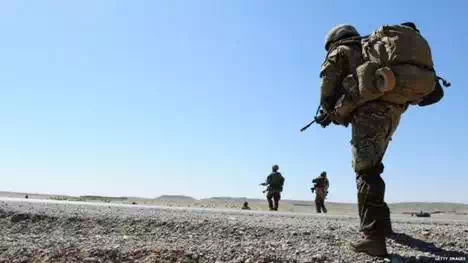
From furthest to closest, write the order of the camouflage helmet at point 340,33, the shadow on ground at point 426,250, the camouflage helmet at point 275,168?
1. the camouflage helmet at point 275,168
2. the camouflage helmet at point 340,33
3. the shadow on ground at point 426,250

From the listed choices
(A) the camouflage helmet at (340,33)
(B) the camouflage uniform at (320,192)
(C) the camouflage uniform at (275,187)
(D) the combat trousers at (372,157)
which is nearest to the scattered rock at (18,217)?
(A) the camouflage helmet at (340,33)

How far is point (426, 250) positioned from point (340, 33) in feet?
7.42

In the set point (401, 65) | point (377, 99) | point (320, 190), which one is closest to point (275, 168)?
point (320, 190)

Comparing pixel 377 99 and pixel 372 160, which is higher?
pixel 377 99

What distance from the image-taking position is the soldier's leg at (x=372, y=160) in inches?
177

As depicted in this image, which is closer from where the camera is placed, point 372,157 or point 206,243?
point 372,157

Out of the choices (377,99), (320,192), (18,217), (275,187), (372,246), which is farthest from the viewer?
(275,187)

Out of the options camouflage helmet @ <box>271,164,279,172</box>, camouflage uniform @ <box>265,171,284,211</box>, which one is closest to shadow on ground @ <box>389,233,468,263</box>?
camouflage uniform @ <box>265,171,284,211</box>

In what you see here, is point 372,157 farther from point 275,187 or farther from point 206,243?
point 275,187

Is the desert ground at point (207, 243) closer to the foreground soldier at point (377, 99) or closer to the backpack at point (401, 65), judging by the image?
the foreground soldier at point (377, 99)

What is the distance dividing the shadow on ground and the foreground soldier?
31 centimetres

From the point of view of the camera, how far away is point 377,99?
15.5ft

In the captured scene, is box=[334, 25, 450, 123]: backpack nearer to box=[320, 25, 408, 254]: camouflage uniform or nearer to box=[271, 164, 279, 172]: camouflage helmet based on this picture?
box=[320, 25, 408, 254]: camouflage uniform

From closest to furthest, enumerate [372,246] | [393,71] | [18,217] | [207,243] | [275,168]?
[372,246], [393,71], [207,243], [18,217], [275,168]
